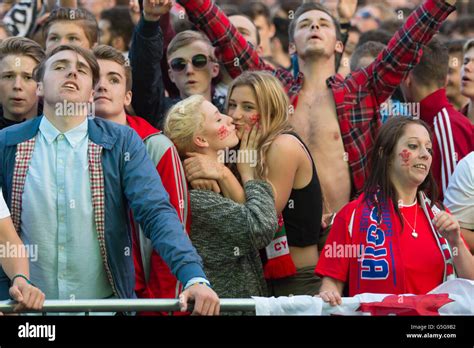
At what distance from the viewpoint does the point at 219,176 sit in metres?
5.79

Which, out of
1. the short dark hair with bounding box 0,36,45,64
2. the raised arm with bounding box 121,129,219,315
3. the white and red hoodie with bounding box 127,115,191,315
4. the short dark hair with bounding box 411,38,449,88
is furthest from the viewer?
the short dark hair with bounding box 411,38,449,88

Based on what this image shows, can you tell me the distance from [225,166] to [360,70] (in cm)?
144

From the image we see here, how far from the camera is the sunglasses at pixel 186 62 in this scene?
22.9 ft

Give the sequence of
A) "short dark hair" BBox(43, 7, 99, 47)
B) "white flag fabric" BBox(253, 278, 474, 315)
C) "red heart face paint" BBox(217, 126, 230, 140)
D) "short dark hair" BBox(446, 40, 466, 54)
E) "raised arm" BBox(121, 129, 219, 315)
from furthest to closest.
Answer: "short dark hair" BBox(446, 40, 466, 54) → "short dark hair" BBox(43, 7, 99, 47) → "red heart face paint" BBox(217, 126, 230, 140) → "white flag fabric" BBox(253, 278, 474, 315) → "raised arm" BBox(121, 129, 219, 315)

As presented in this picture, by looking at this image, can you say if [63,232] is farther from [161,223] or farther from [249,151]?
[249,151]

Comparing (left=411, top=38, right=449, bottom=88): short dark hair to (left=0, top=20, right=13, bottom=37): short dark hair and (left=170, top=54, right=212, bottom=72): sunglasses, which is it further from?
(left=0, top=20, right=13, bottom=37): short dark hair

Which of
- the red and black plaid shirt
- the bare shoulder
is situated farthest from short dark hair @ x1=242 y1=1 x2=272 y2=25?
the bare shoulder

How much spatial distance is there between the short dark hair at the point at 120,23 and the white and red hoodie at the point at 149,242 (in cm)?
315

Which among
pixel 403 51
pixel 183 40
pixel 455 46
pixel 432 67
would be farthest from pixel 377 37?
pixel 183 40

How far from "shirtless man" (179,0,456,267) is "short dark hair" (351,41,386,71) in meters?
0.62

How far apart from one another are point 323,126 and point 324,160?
0.22 m

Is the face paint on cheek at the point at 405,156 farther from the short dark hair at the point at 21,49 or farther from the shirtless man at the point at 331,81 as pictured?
the short dark hair at the point at 21,49

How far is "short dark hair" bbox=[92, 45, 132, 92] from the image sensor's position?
21.0 feet

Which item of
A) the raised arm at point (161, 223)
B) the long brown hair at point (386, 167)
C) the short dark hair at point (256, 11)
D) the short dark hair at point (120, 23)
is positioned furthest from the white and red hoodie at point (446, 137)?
the short dark hair at point (120, 23)
